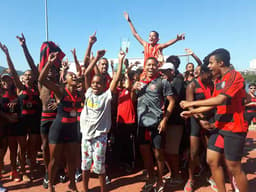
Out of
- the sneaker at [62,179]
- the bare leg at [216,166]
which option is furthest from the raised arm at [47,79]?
the bare leg at [216,166]

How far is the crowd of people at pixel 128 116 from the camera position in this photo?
2639 millimetres

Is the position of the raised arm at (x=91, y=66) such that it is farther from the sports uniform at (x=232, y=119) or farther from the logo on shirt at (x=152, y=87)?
the sports uniform at (x=232, y=119)

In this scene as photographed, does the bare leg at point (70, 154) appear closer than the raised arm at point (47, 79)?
No

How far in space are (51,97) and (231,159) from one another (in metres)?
3.00

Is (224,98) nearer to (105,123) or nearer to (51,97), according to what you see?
(105,123)

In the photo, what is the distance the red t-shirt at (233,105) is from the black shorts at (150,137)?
38.4 inches

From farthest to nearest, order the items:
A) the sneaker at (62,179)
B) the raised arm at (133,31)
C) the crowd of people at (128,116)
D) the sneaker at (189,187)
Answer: the raised arm at (133,31)
the sneaker at (62,179)
the sneaker at (189,187)
the crowd of people at (128,116)

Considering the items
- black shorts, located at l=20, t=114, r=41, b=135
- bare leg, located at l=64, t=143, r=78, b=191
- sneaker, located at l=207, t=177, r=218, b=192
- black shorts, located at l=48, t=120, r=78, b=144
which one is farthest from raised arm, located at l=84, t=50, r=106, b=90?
sneaker, located at l=207, t=177, r=218, b=192

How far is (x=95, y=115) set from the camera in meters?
2.97

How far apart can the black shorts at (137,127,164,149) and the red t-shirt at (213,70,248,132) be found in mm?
976

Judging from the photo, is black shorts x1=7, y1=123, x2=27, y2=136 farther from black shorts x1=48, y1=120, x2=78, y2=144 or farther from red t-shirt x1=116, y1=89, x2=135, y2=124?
red t-shirt x1=116, y1=89, x2=135, y2=124

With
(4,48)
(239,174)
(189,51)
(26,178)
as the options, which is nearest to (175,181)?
(239,174)

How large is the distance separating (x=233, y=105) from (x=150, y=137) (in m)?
1.38

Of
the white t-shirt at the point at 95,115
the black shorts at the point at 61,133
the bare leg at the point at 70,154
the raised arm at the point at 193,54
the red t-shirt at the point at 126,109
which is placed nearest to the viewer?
the white t-shirt at the point at 95,115
